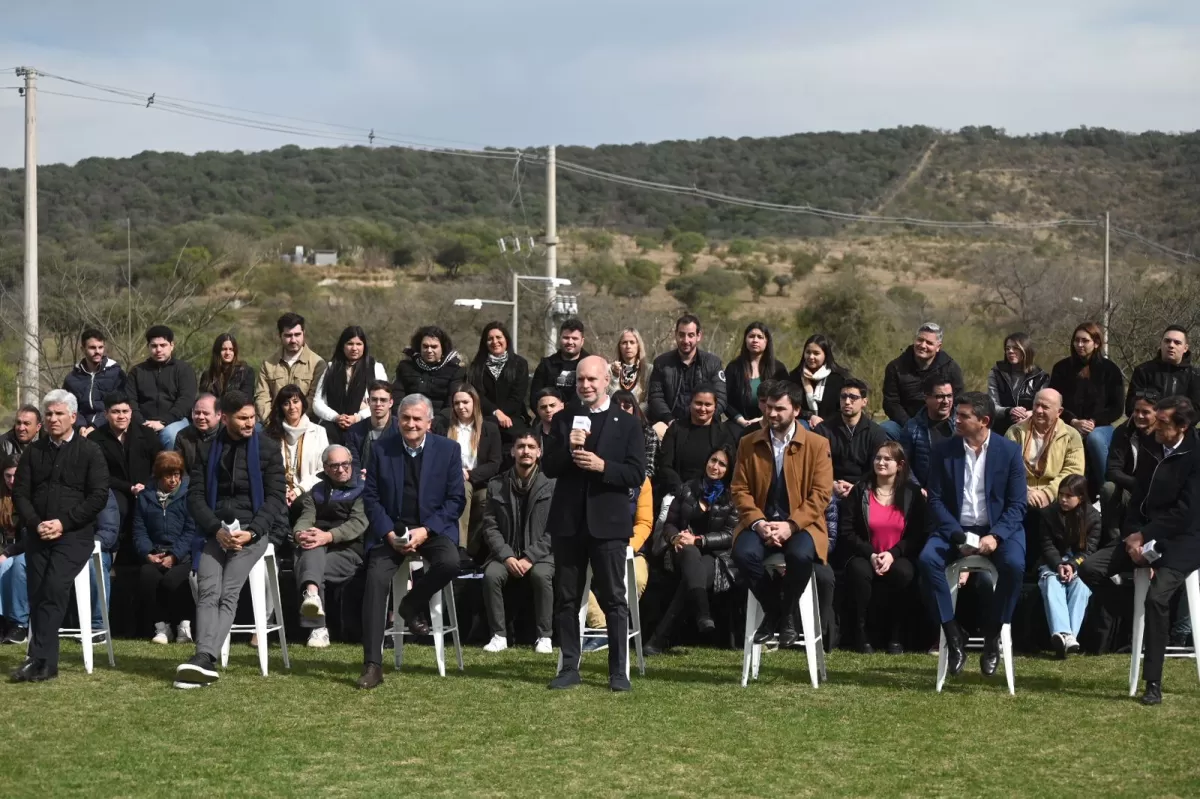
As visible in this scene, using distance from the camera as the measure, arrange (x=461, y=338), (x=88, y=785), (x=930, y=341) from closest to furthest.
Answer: (x=88, y=785) → (x=930, y=341) → (x=461, y=338)

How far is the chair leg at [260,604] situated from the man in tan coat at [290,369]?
2.91 m

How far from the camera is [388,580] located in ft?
28.1

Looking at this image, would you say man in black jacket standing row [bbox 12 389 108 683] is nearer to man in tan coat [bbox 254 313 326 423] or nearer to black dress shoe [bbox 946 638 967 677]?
man in tan coat [bbox 254 313 326 423]

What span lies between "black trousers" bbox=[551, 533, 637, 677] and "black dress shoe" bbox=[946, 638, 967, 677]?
1813 millimetres

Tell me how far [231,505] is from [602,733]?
291cm

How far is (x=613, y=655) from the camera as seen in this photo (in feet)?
27.0

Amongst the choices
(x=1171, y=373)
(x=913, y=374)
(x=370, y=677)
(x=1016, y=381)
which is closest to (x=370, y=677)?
(x=370, y=677)

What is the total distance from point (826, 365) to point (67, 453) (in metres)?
5.55

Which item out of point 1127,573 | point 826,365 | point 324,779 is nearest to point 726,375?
point 826,365

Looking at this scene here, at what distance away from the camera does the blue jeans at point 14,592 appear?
400 inches

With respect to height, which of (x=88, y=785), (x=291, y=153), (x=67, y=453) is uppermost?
(x=291, y=153)

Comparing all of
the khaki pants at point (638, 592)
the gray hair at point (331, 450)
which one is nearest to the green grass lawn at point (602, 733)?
the khaki pants at point (638, 592)

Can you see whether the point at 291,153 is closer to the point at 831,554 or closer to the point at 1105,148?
the point at 1105,148

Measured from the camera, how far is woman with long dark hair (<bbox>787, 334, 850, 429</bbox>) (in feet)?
36.8
